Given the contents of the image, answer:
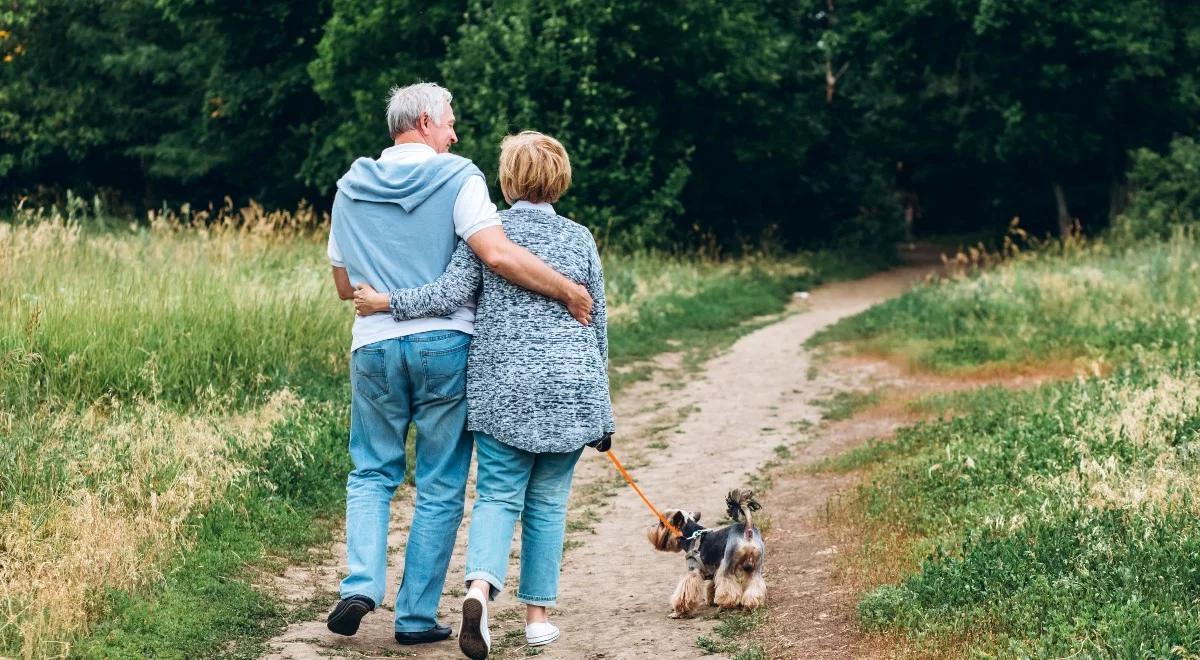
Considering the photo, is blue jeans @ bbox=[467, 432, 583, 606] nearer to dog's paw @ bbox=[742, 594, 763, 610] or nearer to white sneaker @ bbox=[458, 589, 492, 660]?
white sneaker @ bbox=[458, 589, 492, 660]

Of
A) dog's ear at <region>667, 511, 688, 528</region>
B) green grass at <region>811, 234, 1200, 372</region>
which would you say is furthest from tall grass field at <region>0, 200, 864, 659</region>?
green grass at <region>811, 234, 1200, 372</region>

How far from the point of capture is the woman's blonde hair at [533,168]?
4883 mm

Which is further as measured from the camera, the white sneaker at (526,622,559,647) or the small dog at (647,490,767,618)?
the small dog at (647,490,767,618)

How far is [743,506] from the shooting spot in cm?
558

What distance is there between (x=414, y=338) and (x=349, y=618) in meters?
1.16

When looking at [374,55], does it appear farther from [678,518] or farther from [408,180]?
[408,180]

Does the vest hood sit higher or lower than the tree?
lower

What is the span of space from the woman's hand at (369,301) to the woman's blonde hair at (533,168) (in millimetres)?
630

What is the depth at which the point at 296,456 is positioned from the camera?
7.41 metres

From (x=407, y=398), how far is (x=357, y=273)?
1.80ft

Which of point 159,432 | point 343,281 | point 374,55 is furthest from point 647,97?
point 343,281

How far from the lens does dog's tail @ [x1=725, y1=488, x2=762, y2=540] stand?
554 cm

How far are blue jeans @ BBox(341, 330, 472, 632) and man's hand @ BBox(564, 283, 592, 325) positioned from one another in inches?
17.5

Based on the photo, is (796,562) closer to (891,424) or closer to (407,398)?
(407,398)
